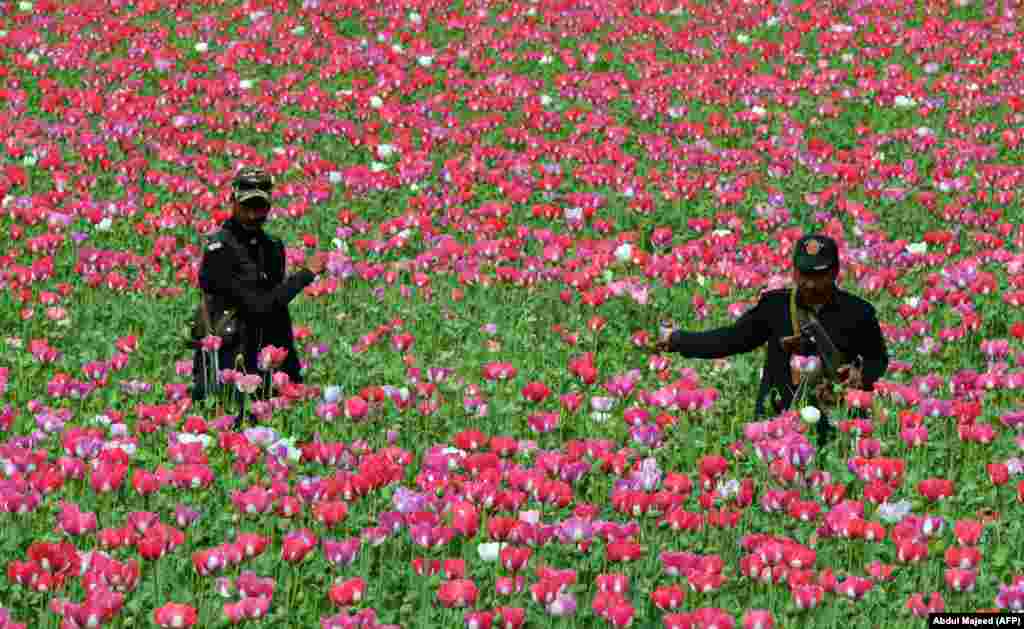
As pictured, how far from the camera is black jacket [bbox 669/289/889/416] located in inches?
289

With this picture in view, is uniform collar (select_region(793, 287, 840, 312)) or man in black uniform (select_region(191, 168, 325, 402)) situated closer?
uniform collar (select_region(793, 287, 840, 312))

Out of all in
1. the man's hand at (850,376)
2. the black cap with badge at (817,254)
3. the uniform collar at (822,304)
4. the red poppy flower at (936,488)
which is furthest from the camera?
the uniform collar at (822,304)

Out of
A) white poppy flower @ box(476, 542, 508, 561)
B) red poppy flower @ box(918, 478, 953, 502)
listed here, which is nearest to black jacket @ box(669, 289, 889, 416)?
red poppy flower @ box(918, 478, 953, 502)

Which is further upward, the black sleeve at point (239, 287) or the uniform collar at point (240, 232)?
the uniform collar at point (240, 232)

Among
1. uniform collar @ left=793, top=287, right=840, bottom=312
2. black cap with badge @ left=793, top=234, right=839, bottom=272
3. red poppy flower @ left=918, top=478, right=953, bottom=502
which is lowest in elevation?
red poppy flower @ left=918, top=478, right=953, bottom=502

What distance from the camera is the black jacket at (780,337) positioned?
735 centimetres

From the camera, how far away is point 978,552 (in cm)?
534

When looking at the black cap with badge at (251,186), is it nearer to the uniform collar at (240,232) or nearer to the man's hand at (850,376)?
the uniform collar at (240,232)

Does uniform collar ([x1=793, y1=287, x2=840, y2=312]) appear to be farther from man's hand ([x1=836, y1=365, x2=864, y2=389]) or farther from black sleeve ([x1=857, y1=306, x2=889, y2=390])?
man's hand ([x1=836, y1=365, x2=864, y2=389])

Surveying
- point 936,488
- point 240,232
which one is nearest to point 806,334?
point 936,488

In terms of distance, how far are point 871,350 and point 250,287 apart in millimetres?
3317

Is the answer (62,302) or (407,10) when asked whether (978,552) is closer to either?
(62,302)

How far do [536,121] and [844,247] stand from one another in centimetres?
473

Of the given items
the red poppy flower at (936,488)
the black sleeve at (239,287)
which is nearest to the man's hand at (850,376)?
the red poppy flower at (936,488)
